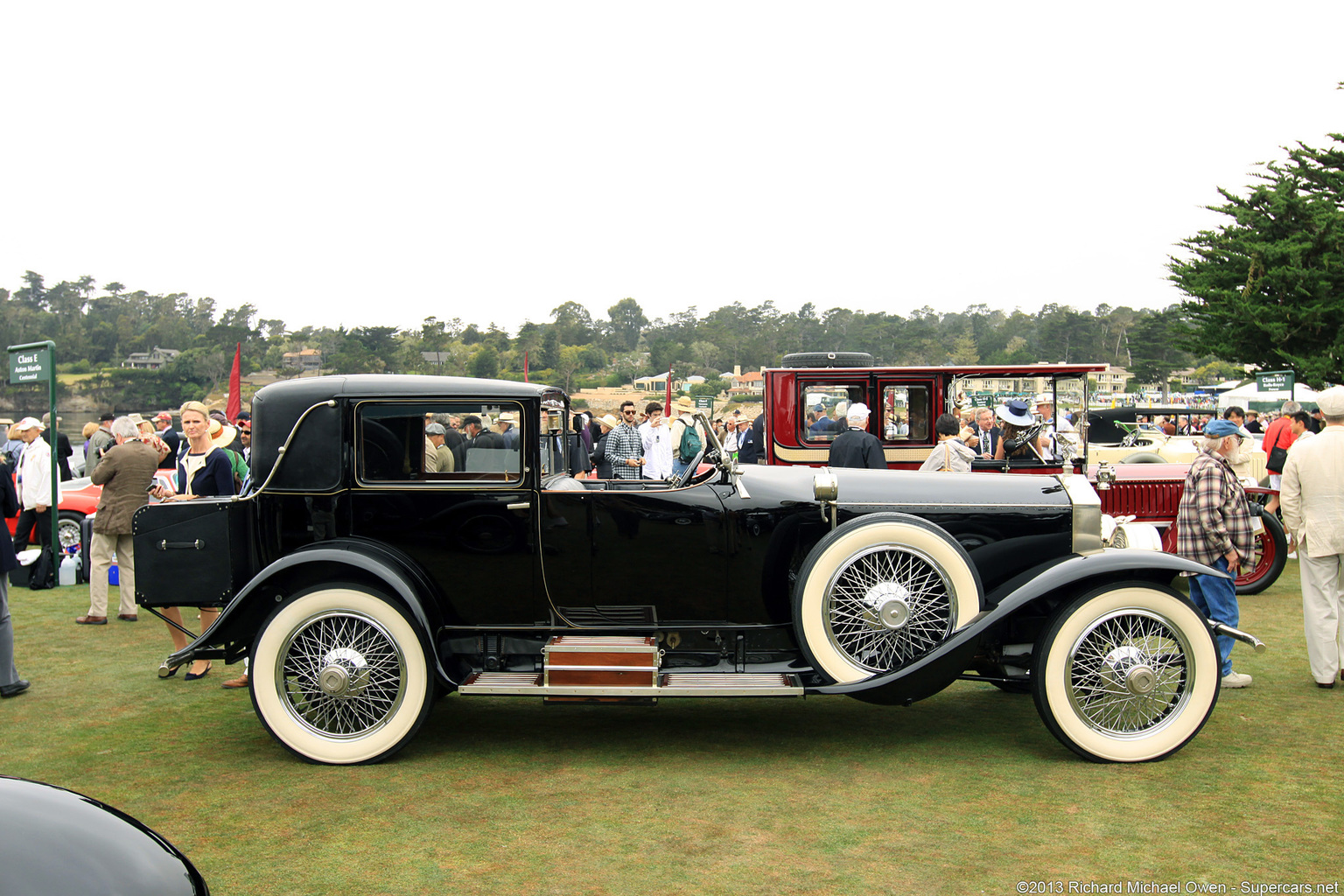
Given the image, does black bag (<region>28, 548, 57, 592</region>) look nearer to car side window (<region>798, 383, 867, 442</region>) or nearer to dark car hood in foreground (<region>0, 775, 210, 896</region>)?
car side window (<region>798, 383, 867, 442</region>)

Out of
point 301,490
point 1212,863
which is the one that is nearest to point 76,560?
point 301,490

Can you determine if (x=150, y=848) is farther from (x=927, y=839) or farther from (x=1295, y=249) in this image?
(x=1295, y=249)

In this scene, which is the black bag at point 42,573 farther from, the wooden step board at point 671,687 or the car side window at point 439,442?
the wooden step board at point 671,687

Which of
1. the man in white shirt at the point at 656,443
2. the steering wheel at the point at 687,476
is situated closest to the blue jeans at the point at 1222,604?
the steering wheel at the point at 687,476

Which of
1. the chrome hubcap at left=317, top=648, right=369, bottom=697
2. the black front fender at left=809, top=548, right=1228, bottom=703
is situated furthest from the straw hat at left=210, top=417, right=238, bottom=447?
the black front fender at left=809, top=548, right=1228, bottom=703

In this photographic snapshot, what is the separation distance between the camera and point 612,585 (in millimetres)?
4566

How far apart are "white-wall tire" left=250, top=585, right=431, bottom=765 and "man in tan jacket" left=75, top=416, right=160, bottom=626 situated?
3.37m

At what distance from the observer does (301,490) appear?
15.0ft

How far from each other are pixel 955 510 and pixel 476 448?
2.55 metres

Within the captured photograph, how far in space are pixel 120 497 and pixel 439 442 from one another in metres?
3.98

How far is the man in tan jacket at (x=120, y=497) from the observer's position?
23.2ft

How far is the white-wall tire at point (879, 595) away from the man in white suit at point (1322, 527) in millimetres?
2515

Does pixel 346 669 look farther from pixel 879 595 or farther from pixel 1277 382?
pixel 1277 382

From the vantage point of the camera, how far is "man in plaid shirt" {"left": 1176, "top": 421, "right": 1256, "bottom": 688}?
536 centimetres
